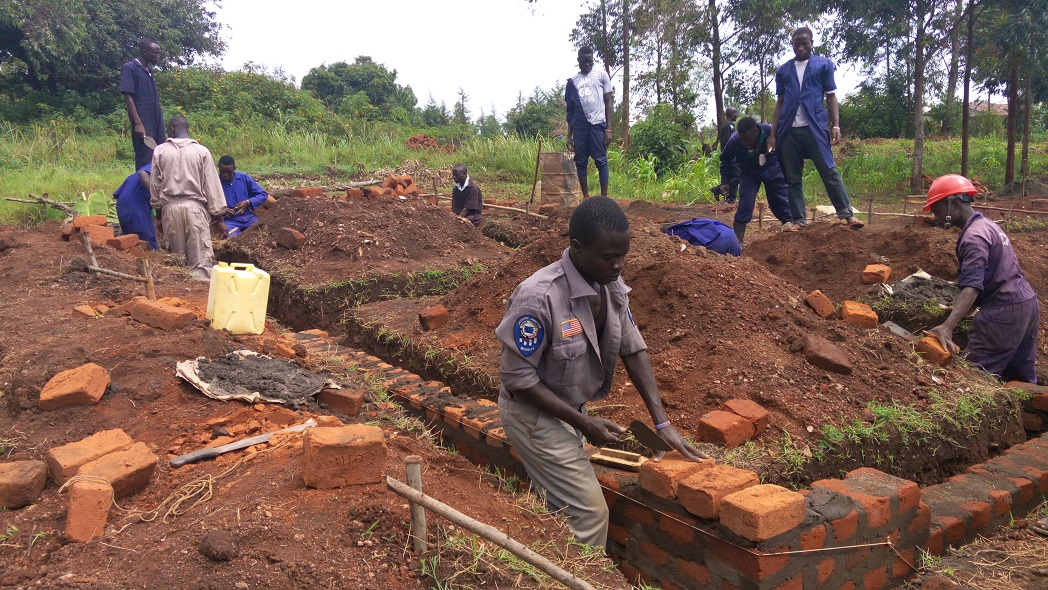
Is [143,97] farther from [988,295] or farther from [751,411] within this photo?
[988,295]

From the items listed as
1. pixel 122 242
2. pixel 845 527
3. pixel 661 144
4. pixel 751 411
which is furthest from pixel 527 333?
pixel 661 144

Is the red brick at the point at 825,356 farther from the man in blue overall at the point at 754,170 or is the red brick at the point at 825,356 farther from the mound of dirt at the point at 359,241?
the mound of dirt at the point at 359,241

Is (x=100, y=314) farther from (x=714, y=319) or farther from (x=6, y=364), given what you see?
(x=714, y=319)

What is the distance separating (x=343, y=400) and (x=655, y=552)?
1.90 m

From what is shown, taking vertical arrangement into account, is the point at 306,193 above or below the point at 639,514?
above

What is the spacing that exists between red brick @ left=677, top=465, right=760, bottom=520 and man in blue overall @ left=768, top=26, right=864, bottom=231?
15.6 feet

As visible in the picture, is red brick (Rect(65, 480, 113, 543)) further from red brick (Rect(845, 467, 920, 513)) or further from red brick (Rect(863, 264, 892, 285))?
red brick (Rect(863, 264, 892, 285))

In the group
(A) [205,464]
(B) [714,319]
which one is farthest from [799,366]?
(A) [205,464]

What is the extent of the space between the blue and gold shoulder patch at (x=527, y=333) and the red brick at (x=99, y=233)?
22.4ft

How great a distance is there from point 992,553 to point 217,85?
21.8 meters

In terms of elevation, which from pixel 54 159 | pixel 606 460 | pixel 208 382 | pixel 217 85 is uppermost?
pixel 217 85

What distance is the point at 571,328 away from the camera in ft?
9.95

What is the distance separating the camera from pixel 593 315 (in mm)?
3219

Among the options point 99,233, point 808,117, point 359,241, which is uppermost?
point 808,117
